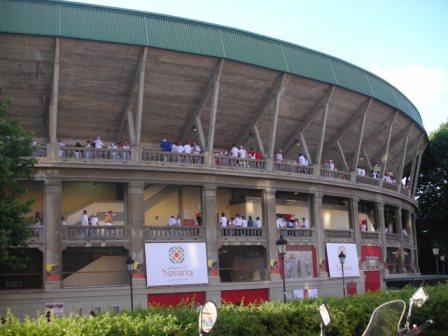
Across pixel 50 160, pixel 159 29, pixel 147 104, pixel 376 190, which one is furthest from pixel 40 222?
pixel 376 190

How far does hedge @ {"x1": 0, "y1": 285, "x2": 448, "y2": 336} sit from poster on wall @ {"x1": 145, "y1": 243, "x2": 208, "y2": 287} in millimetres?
Result: 15767

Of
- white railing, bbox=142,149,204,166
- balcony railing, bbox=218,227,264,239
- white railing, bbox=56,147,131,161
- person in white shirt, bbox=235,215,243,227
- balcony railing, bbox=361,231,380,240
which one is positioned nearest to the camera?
white railing, bbox=56,147,131,161

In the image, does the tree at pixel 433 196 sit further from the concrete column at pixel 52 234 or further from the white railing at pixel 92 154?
the concrete column at pixel 52 234

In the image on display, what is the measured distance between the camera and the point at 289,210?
44625mm

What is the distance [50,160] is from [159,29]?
952 centimetres

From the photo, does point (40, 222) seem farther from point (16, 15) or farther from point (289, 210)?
point (289, 210)

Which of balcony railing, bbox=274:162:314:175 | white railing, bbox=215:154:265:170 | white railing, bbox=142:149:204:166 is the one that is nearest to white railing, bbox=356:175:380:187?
balcony railing, bbox=274:162:314:175

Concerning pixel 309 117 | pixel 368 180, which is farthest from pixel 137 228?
pixel 368 180

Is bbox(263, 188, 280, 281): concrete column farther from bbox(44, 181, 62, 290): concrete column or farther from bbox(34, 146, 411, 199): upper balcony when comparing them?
bbox(44, 181, 62, 290): concrete column

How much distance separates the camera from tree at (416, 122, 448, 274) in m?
65.0

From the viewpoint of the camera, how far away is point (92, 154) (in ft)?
112

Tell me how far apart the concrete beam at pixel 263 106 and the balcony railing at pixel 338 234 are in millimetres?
8900

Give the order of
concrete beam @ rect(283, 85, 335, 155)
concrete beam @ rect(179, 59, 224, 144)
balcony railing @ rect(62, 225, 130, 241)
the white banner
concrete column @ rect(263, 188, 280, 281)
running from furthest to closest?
1. concrete beam @ rect(283, 85, 335, 155)
2. the white banner
3. concrete column @ rect(263, 188, 280, 281)
4. concrete beam @ rect(179, 59, 224, 144)
5. balcony railing @ rect(62, 225, 130, 241)

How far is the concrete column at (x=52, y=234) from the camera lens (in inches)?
1252
